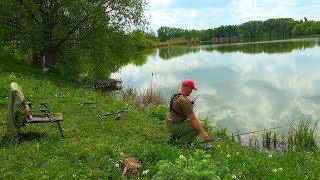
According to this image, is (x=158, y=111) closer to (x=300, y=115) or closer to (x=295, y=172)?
(x=300, y=115)

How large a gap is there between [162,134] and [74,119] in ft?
12.3

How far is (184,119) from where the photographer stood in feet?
43.5

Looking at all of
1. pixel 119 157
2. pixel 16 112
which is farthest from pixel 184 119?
pixel 16 112

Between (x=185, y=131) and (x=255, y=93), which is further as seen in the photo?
(x=255, y=93)

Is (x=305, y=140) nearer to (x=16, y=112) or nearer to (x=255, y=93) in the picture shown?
(x=16, y=112)

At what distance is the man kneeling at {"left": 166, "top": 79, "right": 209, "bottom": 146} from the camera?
497 inches

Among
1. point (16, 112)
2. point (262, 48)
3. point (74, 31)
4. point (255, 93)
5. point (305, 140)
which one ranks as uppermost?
point (74, 31)

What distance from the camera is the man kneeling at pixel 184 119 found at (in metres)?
12.6

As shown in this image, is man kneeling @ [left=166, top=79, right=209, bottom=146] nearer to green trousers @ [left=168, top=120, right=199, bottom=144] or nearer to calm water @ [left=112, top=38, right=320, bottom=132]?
green trousers @ [left=168, top=120, right=199, bottom=144]

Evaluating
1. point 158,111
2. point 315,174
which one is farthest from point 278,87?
point 315,174

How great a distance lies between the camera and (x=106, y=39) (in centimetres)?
3728

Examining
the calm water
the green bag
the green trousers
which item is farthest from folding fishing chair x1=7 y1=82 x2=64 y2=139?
the calm water

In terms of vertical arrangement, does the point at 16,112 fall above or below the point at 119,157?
above

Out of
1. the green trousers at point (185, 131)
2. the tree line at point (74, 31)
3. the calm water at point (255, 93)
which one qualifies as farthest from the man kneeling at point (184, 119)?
the tree line at point (74, 31)
